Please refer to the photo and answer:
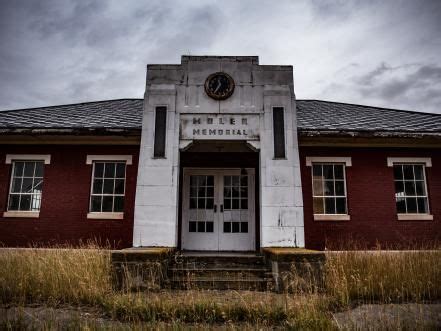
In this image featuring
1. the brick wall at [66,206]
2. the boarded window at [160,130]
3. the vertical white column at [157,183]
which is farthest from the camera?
the brick wall at [66,206]

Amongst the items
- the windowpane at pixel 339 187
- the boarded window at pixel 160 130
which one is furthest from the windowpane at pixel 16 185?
the windowpane at pixel 339 187

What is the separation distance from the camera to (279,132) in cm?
851

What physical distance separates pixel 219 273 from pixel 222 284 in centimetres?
43

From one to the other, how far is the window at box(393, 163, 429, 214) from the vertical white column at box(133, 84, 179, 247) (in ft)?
22.7

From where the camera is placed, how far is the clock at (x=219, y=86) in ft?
28.4

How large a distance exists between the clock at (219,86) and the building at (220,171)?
27 mm

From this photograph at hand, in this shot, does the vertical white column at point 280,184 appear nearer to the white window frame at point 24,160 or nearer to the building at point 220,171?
the building at point 220,171

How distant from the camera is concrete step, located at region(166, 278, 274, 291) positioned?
6789 mm

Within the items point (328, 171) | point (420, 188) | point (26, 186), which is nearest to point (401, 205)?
point (420, 188)

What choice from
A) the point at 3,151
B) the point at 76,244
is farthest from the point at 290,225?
the point at 3,151

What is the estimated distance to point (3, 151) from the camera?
10219mm

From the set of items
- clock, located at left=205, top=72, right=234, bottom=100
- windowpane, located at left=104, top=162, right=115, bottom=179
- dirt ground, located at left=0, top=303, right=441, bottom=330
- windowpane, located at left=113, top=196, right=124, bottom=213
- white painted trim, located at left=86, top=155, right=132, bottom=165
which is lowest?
dirt ground, located at left=0, top=303, right=441, bottom=330

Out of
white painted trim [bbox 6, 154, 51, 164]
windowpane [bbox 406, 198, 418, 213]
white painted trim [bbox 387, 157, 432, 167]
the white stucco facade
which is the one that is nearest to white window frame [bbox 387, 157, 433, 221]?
white painted trim [bbox 387, 157, 432, 167]

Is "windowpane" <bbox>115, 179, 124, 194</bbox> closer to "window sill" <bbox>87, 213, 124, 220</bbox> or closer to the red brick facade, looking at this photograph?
the red brick facade
